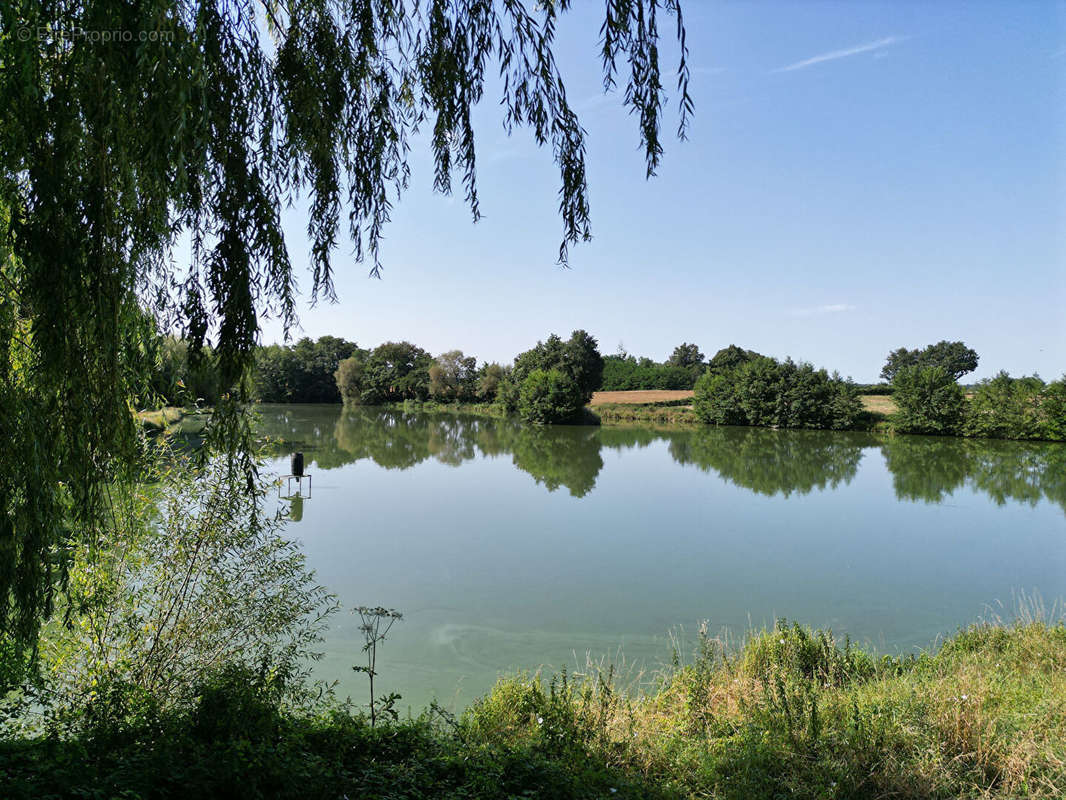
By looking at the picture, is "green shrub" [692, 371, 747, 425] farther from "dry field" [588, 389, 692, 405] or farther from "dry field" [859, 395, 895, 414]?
"dry field" [859, 395, 895, 414]

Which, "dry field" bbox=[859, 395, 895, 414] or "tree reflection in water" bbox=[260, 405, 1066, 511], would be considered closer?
"tree reflection in water" bbox=[260, 405, 1066, 511]

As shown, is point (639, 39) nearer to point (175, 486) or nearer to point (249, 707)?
point (249, 707)

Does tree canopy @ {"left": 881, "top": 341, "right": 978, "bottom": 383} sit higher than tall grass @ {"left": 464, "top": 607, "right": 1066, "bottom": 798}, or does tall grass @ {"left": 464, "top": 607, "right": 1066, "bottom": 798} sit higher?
tree canopy @ {"left": 881, "top": 341, "right": 978, "bottom": 383}

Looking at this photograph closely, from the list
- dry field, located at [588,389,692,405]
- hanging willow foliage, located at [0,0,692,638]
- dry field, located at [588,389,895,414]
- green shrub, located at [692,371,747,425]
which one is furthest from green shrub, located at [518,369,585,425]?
hanging willow foliage, located at [0,0,692,638]

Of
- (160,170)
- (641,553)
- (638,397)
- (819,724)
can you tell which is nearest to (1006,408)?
(638,397)

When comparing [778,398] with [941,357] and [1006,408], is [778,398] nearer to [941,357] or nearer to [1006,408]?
[1006,408]

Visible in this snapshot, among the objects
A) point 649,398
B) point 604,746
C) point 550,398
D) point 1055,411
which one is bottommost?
point 604,746

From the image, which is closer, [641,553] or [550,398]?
[641,553]

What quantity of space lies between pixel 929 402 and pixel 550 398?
20.8 meters

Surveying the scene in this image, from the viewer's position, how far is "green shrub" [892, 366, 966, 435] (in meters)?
31.2

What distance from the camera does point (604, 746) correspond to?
371cm

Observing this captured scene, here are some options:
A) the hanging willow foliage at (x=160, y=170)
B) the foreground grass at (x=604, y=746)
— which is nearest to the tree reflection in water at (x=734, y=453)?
the foreground grass at (x=604, y=746)

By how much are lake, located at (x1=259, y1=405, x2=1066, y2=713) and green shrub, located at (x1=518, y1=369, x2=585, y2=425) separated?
52.4ft

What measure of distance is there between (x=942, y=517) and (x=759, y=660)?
400 inches
